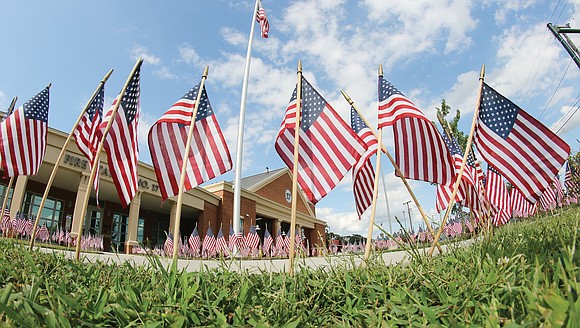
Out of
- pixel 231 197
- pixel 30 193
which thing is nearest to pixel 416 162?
pixel 30 193

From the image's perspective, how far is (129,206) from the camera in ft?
73.7

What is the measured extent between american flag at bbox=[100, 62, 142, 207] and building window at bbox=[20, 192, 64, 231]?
14.7 m

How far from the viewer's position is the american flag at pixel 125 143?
6.47m

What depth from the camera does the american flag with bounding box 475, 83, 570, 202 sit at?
5.36 meters

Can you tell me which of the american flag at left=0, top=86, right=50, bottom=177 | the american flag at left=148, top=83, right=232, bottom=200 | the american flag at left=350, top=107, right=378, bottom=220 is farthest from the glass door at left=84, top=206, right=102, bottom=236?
the american flag at left=350, top=107, right=378, bottom=220

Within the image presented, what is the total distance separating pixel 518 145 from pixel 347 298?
180 inches

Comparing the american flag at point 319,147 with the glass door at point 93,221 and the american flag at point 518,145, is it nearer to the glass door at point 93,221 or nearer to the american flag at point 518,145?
the american flag at point 518,145

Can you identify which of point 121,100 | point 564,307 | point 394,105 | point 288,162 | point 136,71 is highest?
point 136,71

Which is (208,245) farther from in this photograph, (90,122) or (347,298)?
(347,298)

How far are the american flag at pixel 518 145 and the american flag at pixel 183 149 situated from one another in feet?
13.8

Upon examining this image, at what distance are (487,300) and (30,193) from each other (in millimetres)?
22288

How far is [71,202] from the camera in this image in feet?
68.7

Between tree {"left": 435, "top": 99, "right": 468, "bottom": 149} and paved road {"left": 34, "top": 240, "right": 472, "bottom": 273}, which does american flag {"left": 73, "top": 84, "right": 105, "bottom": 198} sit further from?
tree {"left": 435, "top": 99, "right": 468, "bottom": 149}

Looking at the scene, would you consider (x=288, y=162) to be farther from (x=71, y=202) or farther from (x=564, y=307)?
(x=71, y=202)
